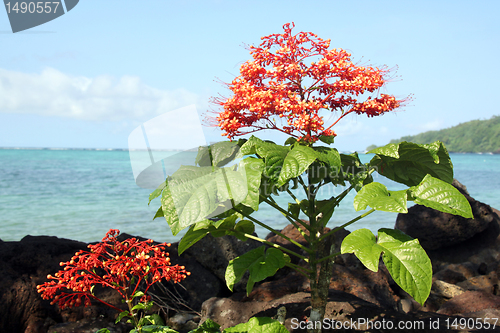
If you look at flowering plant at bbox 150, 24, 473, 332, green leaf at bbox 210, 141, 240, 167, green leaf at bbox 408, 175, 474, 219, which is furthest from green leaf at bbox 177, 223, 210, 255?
green leaf at bbox 408, 175, 474, 219

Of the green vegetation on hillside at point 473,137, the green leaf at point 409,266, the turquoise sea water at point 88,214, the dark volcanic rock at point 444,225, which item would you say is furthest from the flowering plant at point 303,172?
the green vegetation on hillside at point 473,137

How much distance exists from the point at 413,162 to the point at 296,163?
3.02 ft

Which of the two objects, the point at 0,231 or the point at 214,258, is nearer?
the point at 214,258

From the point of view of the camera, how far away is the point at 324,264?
6.96 ft

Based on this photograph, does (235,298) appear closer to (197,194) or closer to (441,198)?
(197,194)

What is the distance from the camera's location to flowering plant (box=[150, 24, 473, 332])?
146 centimetres

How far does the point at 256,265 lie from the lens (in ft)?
6.17

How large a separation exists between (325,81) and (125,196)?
14.1 metres

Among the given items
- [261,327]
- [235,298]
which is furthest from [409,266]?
[235,298]

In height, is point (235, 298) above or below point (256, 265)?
below

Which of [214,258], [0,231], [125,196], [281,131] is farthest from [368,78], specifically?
[125,196]

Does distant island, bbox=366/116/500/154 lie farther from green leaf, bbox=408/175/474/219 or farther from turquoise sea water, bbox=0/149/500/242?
green leaf, bbox=408/175/474/219

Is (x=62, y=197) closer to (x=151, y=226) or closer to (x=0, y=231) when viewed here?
(x=0, y=231)

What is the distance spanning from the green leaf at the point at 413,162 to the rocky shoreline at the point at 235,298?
102 centimetres
